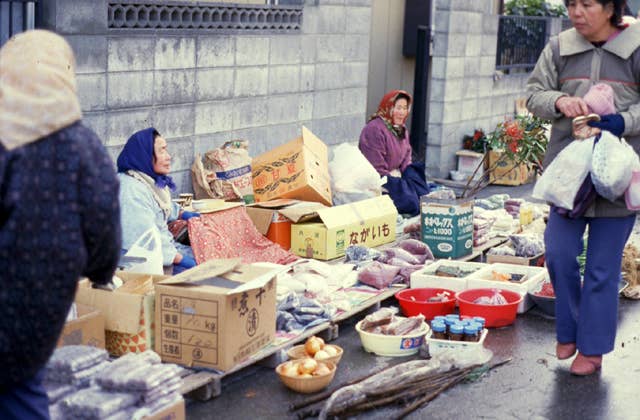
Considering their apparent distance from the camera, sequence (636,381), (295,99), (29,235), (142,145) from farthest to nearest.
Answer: (295,99)
(142,145)
(636,381)
(29,235)

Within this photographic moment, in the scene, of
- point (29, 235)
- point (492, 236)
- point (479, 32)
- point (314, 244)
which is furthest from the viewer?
point (479, 32)

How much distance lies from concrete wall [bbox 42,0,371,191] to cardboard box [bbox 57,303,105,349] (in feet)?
7.65

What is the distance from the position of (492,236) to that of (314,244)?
6.34ft

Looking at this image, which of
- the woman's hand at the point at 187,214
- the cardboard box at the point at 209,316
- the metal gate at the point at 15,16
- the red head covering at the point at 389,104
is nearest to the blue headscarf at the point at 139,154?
the woman's hand at the point at 187,214

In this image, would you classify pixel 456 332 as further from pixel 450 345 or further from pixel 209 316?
pixel 209 316

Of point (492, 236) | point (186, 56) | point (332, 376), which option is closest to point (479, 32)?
point (492, 236)

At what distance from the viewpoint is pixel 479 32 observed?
1325 centimetres

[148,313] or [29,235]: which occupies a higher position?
[29,235]

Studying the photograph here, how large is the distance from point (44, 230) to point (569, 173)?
131 inches

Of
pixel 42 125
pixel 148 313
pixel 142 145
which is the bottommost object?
pixel 148 313

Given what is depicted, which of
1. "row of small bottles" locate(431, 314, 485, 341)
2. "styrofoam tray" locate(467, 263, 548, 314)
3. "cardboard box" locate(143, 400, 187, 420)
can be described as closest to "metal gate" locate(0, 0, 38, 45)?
"cardboard box" locate(143, 400, 187, 420)

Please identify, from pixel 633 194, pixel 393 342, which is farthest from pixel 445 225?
pixel 633 194

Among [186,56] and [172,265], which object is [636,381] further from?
[186,56]

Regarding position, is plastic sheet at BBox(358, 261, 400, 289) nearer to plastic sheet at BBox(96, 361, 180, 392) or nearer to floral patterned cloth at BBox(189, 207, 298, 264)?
floral patterned cloth at BBox(189, 207, 298, 264)
